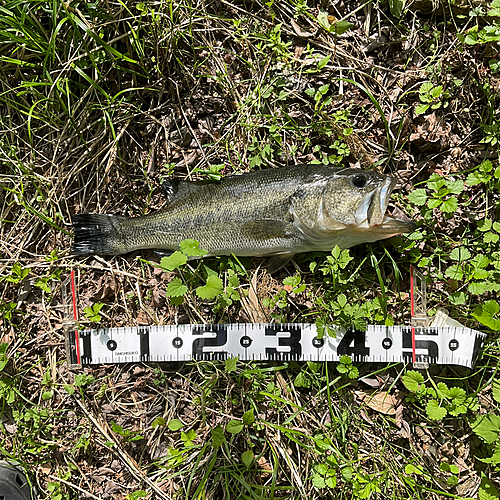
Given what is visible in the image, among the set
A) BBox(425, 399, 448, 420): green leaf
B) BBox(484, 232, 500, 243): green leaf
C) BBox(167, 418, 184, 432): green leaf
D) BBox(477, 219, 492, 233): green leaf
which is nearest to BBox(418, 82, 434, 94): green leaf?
BBox(477, 219, 492, 233): green leaf

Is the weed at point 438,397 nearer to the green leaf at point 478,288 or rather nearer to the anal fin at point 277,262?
the green leaf at point 478,288

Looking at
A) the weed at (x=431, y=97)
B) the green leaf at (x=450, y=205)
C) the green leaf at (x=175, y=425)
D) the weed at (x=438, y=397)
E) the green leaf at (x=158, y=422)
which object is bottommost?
the green leaf at (x=158, y=422)

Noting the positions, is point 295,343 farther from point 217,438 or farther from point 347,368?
point 217,438

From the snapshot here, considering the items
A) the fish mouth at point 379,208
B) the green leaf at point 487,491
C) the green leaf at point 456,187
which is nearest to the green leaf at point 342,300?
the fish mouth at point 379,208

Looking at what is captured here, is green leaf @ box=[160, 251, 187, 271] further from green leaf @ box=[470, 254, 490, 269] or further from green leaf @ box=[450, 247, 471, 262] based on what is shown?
green leaf @ box=[470, 254, 490, 269]

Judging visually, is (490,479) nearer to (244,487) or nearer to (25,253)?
(244,487)

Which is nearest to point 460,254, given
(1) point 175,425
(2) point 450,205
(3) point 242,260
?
(2) point 450,205
